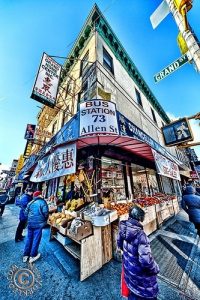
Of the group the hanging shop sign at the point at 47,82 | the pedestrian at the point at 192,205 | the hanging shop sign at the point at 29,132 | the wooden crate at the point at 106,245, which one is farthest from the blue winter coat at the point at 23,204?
the hanging shop sign at the point at 29,132

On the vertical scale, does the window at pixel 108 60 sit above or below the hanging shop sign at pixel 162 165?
above

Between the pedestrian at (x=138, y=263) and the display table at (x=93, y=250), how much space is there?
149 cm

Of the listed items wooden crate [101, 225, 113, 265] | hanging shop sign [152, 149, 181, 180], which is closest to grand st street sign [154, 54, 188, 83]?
hanging shop sign [152, 149, 181, 180]

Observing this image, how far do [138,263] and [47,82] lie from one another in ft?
27.4

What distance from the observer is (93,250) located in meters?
3.38

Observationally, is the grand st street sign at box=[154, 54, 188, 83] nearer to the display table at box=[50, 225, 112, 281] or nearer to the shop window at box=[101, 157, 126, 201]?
the shop window at box=[101, 157, 126, 201]

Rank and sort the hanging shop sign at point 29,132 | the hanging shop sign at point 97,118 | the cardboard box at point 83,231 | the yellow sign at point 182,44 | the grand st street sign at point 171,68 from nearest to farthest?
Answer: the yellow sign at point 182,44 < the cardboard box at point 83,231 < the grand st street sign at point 171,68 < the hanging shop sign at point 97,118 < the hanging shop sign at point 29,132

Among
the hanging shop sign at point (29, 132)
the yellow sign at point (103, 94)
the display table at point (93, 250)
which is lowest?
the display table at point (93, 250)

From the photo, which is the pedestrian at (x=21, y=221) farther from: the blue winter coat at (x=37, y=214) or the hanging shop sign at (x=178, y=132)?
the hanging shop sign at (x=178, y=132)

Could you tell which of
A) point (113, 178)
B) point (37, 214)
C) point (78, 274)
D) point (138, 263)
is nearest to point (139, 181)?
point (113, 178)

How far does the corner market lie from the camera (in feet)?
11.8

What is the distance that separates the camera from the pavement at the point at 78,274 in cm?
258

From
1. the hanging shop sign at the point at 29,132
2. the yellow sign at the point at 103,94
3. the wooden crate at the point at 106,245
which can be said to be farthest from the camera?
the hanging shop sign at the point at 29,132

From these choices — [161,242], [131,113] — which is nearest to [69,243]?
[161,242]
